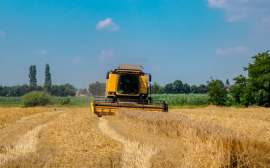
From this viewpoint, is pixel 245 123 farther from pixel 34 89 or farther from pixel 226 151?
pixel 34 89

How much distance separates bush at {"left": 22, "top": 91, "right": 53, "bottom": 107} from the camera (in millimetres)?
43094

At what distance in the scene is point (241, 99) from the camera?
34.4 m

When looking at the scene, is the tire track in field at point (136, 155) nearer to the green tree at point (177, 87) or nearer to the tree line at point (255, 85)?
the tree line at point (255, 85)

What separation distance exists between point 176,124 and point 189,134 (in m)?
2.50

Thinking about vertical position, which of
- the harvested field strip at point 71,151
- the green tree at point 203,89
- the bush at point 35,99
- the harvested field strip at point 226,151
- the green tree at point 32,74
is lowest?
the harvested field strip at point 71,151

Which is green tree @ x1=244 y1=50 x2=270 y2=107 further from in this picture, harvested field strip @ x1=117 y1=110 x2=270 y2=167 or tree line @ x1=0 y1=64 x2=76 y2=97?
tree line @ x1=0 y1=64 x2=76 y2=97

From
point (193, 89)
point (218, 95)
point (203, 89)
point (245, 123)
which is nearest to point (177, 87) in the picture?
point (193, 89)

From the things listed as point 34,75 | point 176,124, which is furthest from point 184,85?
point 176,124

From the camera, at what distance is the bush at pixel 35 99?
43094mm

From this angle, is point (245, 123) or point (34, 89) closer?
point (245, 123)

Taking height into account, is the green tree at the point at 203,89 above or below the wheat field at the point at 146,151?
above

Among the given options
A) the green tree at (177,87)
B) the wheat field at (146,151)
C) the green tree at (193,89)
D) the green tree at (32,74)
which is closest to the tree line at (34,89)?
the green tree at (32,74)

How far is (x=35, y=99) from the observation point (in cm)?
4350

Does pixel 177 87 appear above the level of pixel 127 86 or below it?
above
